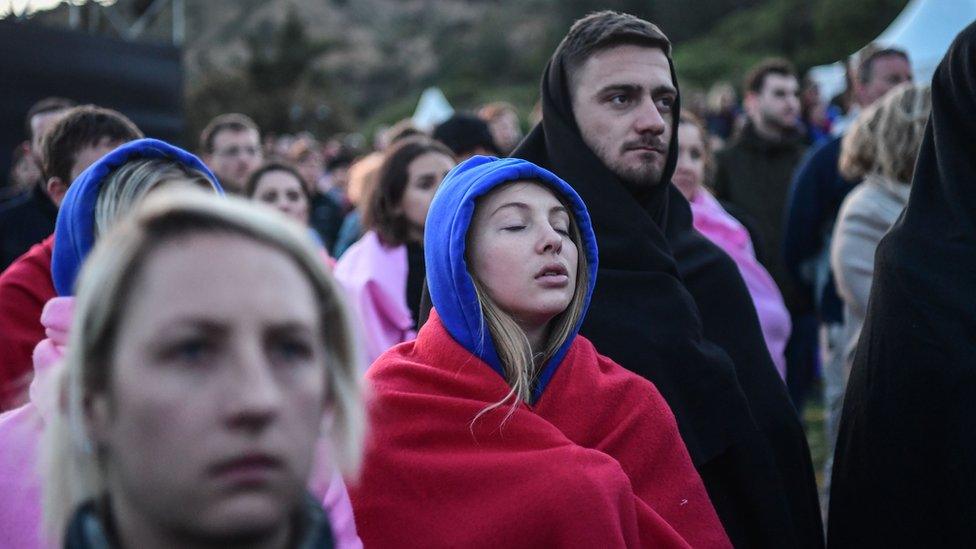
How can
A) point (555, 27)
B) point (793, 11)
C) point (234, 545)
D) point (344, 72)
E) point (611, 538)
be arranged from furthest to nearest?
1. point (344, 72)
2. point (555, 27)
3. point (793, 11)
4. point (611, 538)
5. point (234, 545)

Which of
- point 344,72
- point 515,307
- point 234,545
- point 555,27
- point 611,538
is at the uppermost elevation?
point 234,545

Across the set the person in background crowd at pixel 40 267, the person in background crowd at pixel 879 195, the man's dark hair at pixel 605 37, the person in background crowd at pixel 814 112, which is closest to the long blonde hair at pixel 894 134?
the person in background crowd at pixel 879 195

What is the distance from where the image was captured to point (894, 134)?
201 inches

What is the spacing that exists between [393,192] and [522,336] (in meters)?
2.55

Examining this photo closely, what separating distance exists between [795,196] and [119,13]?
8.48 m

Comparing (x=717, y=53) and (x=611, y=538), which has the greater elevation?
(x=611, y=538)

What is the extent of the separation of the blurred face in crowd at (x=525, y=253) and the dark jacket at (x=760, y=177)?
466 centimetres

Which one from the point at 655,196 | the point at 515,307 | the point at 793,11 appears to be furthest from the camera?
the point at 793,11

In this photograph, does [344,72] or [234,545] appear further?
[344,72]

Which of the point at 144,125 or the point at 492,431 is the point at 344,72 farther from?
the point at 492,431

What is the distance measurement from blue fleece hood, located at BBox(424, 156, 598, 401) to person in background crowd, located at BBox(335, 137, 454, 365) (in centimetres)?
203

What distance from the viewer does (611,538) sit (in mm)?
2600

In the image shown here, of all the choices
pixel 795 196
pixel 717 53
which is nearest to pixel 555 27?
pixel 717 53

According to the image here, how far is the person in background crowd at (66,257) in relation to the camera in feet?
8.62
